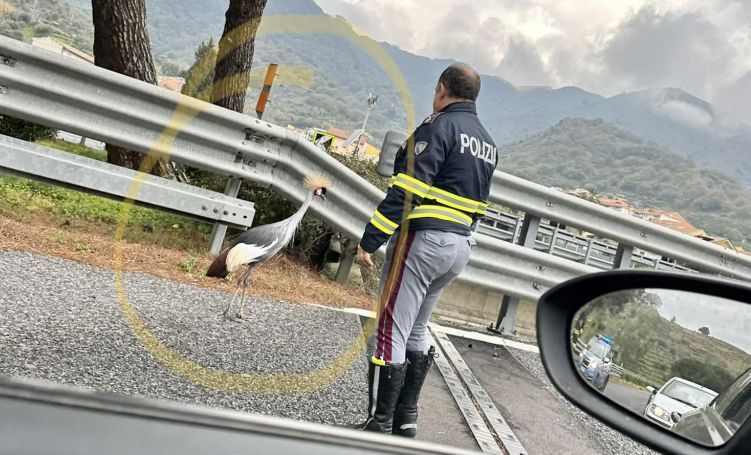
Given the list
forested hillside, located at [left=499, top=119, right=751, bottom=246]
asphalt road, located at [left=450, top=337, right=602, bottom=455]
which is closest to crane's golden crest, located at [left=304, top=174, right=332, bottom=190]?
asphalt road, located at [left=450, top=337, right=602, bottom=455]

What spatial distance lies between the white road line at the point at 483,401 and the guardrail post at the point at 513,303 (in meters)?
0.85

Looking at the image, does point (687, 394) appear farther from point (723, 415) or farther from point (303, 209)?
point (303, 209)

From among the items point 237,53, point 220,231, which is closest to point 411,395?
point 220,231

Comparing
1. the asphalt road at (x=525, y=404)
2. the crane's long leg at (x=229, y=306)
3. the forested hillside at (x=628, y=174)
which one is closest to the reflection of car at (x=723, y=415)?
the asphalt road at (x=525, y=404)

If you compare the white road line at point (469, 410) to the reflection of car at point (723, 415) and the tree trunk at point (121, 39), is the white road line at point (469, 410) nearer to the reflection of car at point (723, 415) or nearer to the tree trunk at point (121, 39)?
the reflection of car at point (723, 415)

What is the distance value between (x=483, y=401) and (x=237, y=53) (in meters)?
4.42

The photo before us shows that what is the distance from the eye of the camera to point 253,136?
479 centimetres

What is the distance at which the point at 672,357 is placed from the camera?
1.35 meters

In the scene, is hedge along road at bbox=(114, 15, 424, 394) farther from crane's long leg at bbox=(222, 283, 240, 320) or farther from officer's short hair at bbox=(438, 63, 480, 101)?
crane's long leg at bbox=(222, 283, 240, 320)

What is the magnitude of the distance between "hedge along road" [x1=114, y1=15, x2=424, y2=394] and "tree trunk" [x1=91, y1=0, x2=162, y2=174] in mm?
567

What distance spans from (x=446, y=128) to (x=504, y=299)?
115 inches

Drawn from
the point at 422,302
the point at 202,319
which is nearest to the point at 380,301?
the point at 422,302

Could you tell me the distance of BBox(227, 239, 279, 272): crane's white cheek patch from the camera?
3.92m

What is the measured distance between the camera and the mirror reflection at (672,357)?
49.6 inches
